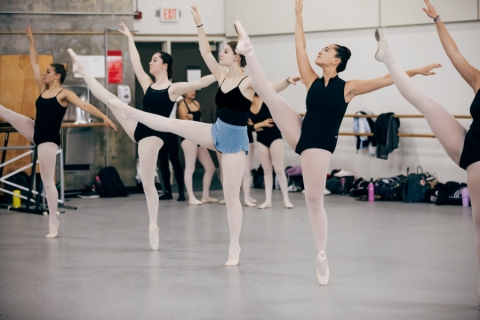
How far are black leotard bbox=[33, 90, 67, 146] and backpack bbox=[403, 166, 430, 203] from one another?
15.4ft

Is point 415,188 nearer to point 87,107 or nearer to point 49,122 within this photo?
point 87,107

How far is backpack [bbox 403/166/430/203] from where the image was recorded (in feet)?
27.2

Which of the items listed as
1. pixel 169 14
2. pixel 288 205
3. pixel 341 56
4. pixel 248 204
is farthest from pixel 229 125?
pixel 169 14

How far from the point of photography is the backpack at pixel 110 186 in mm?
9188

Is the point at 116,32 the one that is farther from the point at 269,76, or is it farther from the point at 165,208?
the point at 165,208

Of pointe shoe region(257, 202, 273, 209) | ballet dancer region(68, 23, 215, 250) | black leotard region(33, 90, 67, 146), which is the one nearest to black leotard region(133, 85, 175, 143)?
ballet dancer region(68, 23, 215, 250)

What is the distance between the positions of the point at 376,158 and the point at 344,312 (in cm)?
589

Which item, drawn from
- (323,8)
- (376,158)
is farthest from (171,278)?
(323,8)

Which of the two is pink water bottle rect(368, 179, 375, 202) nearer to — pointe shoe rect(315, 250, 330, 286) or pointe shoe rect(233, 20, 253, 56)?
pointe shoe rect(315, 250, 330, 286)

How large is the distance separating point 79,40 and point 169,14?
60.2 inches

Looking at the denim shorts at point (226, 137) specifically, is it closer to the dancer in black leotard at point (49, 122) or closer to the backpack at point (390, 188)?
the dancer in black leotard at point (49, 122)

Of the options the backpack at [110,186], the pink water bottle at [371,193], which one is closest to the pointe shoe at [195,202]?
the backpack at [110,186]

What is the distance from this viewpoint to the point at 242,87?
455 cm

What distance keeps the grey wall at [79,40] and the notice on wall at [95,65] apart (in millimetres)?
77
